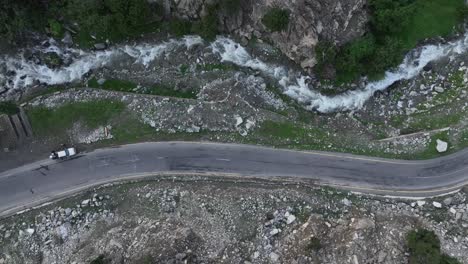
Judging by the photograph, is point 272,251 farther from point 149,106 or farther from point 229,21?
point 229,21

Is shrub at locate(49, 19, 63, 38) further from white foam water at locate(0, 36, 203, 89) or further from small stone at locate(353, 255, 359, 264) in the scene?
small stone at locate(353, 255, 359, 264)

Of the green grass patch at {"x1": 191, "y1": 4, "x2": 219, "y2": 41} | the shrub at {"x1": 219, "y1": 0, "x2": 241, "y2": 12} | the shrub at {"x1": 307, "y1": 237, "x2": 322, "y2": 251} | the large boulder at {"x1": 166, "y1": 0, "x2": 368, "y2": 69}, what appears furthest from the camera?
the green grass patch at {"x1": 191, "y1": 4, "x2": 219, "y2": 41}

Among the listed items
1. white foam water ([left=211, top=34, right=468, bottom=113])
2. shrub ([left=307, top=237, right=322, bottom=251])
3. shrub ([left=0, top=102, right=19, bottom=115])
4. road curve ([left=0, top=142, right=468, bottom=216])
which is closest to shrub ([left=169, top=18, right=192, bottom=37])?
white foam water ([left=211, top=34, right=468, bottom=113])

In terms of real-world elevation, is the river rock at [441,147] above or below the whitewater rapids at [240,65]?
below

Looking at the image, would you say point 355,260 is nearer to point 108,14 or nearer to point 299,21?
point 299,21

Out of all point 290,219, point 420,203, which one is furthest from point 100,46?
point 420,203

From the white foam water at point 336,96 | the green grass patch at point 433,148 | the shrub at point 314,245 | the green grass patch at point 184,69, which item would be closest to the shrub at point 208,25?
the white foam water at point 336,96

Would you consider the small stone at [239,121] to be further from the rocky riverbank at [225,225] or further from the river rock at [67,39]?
the river rock at [67,39]
